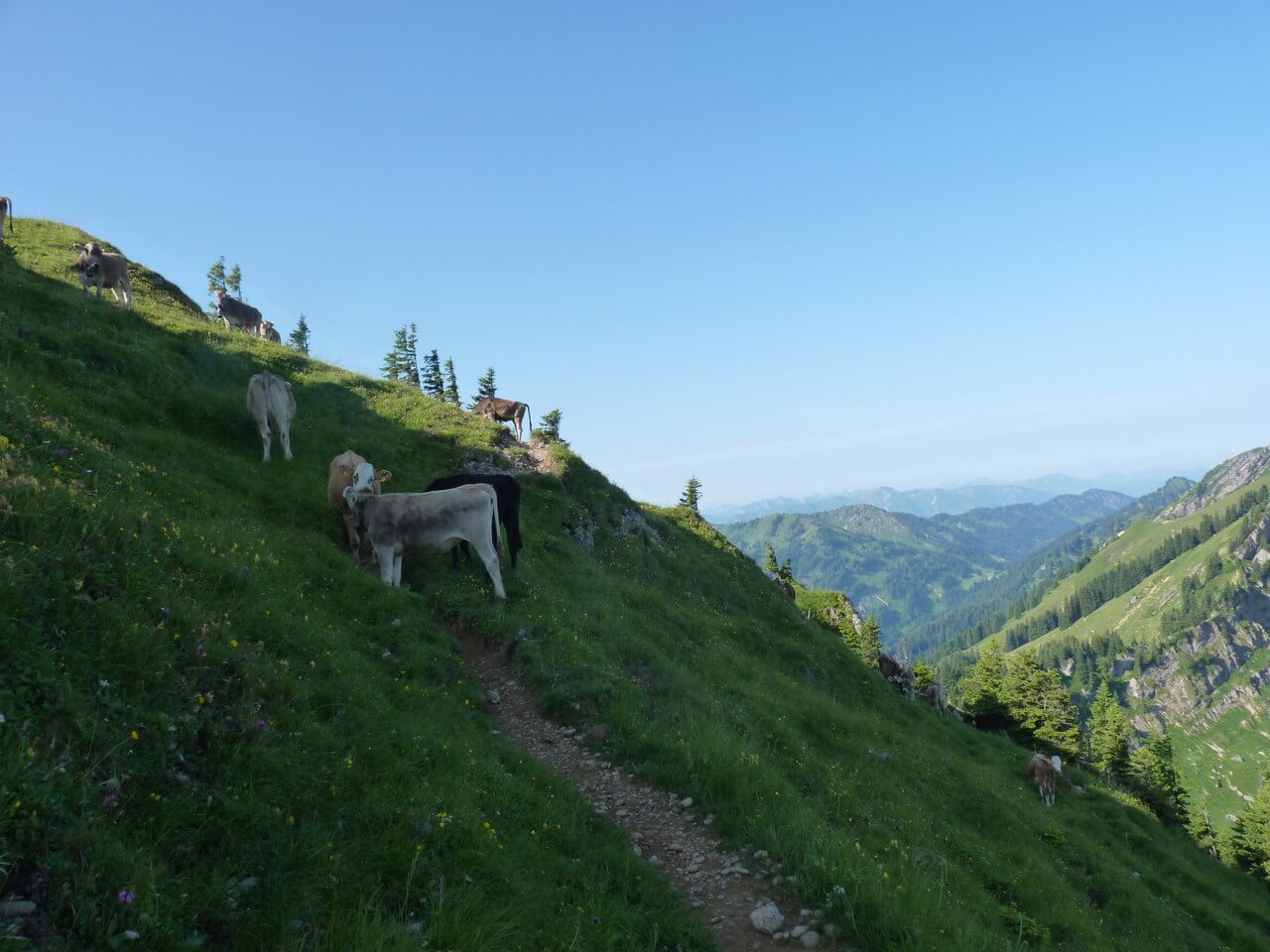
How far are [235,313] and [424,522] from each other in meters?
27.9

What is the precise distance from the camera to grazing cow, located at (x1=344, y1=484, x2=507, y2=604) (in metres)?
14.5

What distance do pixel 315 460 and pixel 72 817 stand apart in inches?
674

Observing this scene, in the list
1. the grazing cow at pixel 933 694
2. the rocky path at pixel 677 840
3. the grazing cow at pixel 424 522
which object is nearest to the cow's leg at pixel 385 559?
the grazing cow at pixel 424 522

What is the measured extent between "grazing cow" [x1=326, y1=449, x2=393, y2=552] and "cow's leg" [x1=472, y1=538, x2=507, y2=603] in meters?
2.83

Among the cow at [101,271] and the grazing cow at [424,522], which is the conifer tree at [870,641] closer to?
the grazing cow at [424,522]

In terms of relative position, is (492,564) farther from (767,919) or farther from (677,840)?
(767,919)

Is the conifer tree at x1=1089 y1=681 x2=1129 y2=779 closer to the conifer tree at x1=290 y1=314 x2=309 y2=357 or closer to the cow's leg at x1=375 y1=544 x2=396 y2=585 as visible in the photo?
the cow's leg at x1=375 y1=544 x2=396 y2=585

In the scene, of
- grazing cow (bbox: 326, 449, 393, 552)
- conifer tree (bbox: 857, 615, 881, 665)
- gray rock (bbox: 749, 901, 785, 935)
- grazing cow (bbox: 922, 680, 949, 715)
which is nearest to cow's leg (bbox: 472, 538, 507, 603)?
grazing cow (bbox: 326, 449, 393, 552)

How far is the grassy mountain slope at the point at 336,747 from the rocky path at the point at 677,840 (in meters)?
0.29

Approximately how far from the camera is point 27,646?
16.4 ft

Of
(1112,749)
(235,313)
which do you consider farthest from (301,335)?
(1112,749)

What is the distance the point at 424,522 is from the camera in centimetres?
1493

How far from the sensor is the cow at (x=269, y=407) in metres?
18.3

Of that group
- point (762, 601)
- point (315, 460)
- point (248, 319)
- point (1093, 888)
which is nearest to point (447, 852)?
point (315, 460)
